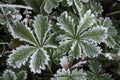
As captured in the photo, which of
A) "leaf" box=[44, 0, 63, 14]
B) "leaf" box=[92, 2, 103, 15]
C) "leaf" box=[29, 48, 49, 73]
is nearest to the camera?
"leaf" box=[29, 48, 49, 73]

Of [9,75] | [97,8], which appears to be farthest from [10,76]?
[97,8]

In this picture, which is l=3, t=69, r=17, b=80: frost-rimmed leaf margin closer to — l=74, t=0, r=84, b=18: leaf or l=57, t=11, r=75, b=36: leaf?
l=57, t=11, r=75, b=36: leaf

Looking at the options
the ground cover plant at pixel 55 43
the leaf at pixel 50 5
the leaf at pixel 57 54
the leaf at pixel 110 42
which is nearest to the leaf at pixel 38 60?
the ground cover plant at pixel 55 43

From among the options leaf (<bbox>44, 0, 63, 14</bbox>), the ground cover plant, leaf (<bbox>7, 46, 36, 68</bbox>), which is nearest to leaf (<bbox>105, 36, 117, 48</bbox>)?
the ground cover plant

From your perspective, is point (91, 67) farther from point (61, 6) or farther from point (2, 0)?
point (2, 0)

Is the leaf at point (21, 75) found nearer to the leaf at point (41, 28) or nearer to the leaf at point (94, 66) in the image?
the leaf at point (41, 28)

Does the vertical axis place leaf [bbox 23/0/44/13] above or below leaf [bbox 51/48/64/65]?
above
